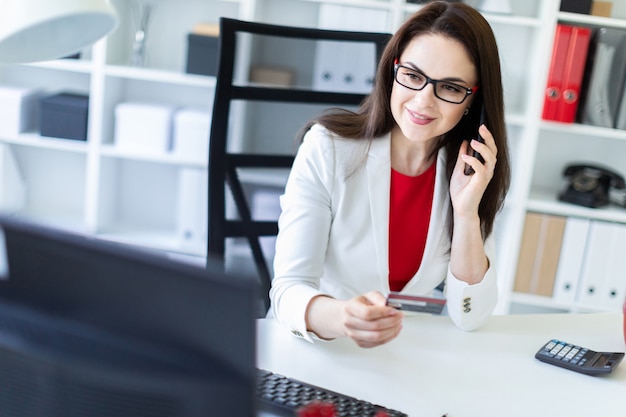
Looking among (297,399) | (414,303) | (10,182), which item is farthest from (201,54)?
(297,399)

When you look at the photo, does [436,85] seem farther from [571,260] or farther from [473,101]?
[571,260]

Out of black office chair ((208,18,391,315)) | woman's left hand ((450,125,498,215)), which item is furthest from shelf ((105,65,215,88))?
woman's left hand ((450,125,498,215))

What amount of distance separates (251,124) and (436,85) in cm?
50

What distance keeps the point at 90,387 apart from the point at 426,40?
109 cm

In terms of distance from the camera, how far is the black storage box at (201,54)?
287cm

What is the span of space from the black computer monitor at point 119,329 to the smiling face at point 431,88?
100 cm

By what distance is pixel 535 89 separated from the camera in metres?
2.80

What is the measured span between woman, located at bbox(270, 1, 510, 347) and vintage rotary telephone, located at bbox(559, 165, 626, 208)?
4.77 feet

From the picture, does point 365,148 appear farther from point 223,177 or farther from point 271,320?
point 271,320

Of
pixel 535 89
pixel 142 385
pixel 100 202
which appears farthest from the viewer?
pixel 100 202

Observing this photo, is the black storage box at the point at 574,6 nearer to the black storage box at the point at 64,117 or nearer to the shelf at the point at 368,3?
the shelf at the point at 368,3

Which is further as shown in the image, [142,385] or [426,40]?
[426,40]

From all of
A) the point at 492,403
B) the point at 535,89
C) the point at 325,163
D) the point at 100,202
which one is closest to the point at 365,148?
the point at 325,163

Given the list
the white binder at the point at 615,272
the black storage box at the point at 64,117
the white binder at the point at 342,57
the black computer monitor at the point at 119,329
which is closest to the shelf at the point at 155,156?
the black storage box at the point at 64,117
